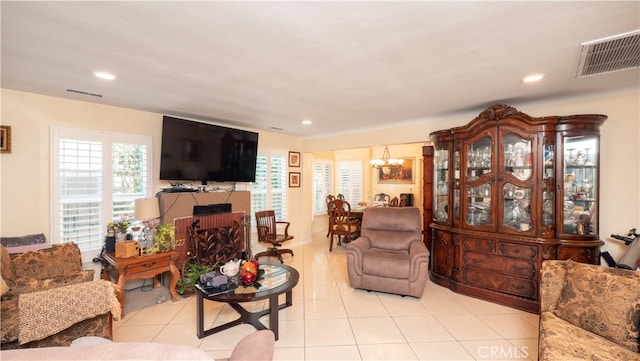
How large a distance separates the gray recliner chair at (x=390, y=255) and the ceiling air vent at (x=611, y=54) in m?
2.22

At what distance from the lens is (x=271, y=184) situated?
5.29m

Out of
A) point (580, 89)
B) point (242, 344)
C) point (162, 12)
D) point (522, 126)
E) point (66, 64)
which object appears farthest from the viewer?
point (522, 126)

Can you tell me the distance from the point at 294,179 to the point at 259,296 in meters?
3.56

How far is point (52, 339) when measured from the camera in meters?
1.84

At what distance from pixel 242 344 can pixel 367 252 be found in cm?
261

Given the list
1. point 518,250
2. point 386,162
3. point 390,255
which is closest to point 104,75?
point 390,255

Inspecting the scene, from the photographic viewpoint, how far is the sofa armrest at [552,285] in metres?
2.00

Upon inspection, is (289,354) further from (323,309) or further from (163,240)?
(163,240)

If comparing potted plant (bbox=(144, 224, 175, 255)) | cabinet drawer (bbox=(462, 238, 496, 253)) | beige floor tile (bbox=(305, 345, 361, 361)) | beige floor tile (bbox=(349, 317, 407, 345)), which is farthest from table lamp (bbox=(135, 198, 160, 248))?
cabinet drawer (bbox=(462, 238, 496, 253))

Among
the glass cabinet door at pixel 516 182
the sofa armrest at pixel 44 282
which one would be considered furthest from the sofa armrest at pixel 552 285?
the sofa armrest at pixel 44 282

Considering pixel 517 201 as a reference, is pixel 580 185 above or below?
above

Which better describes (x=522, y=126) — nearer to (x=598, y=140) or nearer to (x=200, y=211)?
(x=598, y=140)

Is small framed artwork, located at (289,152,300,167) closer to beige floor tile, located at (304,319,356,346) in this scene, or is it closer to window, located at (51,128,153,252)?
window, located at (51,128,153,252)

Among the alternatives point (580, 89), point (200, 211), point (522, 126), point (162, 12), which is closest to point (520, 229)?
point (522, 126)
